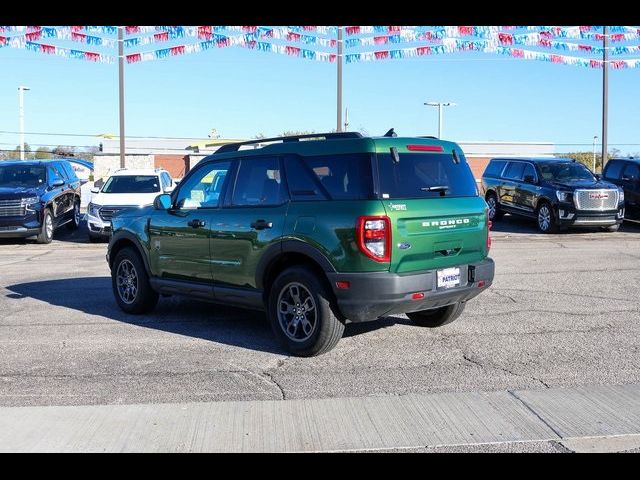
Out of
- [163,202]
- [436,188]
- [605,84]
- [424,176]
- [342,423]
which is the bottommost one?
[342,423]

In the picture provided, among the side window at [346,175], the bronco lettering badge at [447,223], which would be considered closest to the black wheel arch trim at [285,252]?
the side window at [346,175]

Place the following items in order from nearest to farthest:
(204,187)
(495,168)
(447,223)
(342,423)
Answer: (342,423)
(447,223)
(204,187)
(495,168)

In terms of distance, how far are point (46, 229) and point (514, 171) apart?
474 inches

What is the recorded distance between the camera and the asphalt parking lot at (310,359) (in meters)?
5.53

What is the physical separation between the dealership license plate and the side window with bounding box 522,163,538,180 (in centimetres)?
1258

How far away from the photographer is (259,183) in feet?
22.9

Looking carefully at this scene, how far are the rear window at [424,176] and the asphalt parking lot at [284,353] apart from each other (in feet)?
4.92

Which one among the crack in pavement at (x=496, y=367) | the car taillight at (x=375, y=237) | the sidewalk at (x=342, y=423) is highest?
the car taillight at (x=375, y=237)

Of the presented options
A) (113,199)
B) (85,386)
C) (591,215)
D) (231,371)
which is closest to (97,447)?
(85,386)

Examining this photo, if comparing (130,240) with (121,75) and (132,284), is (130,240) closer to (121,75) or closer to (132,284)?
(132,284)

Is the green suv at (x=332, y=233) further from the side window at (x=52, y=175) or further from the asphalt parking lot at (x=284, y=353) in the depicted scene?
the side window at (x=52, y=175)

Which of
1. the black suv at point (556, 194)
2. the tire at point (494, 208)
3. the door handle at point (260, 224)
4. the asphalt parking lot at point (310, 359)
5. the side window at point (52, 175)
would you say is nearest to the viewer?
the asphalt parking lot at point (310, 359)

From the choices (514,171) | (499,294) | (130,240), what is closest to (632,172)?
(514,171)

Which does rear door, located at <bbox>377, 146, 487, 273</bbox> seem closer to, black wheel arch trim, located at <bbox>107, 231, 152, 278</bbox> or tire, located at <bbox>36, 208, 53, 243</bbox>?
black wheel arch trim, located at <bbox>107, 231, 152, 278</bbox>
